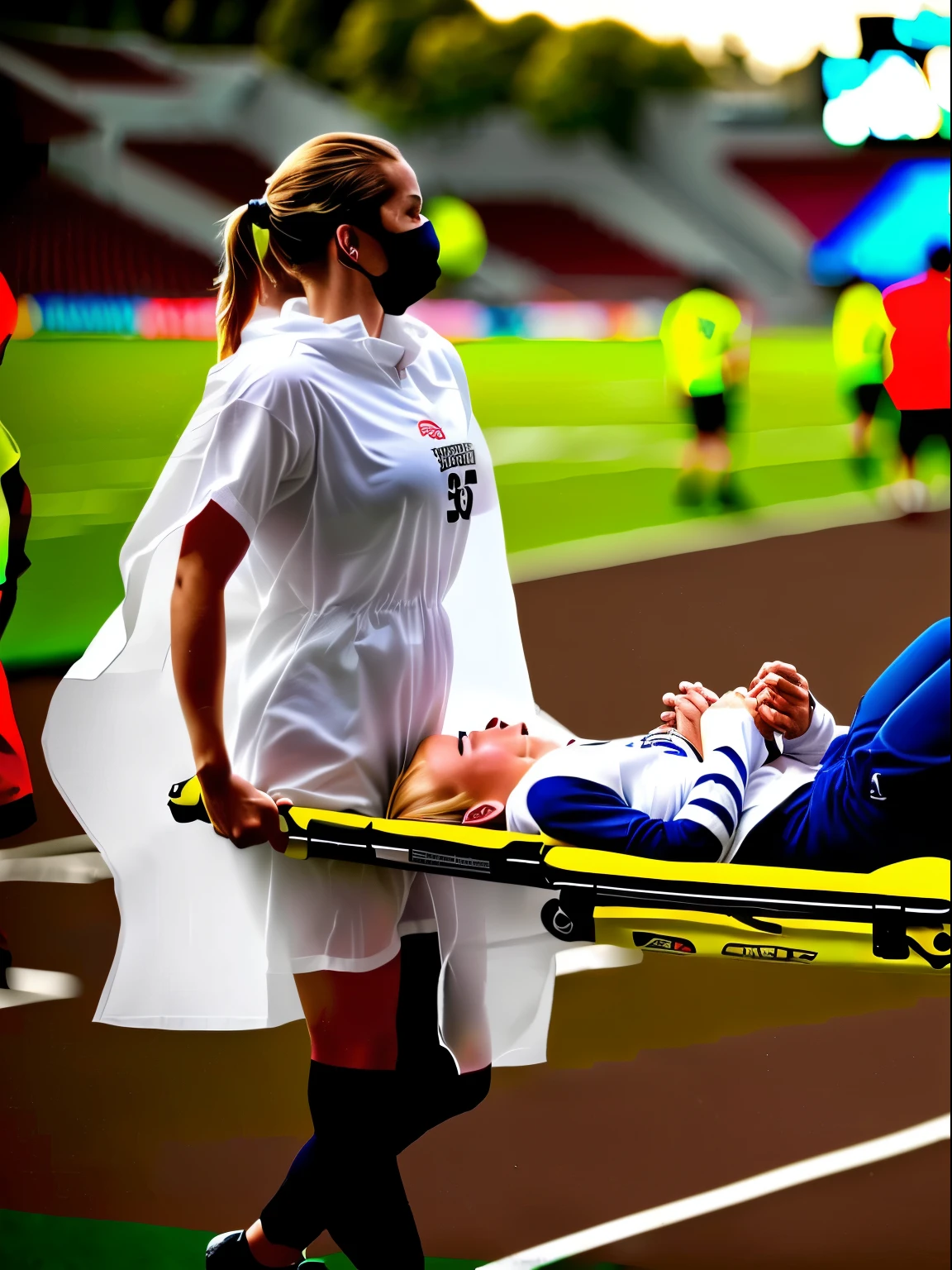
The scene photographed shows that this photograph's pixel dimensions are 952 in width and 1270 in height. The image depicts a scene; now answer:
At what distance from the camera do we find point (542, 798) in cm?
156

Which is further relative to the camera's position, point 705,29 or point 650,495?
point 650,495

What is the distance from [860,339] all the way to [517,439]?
52 cm

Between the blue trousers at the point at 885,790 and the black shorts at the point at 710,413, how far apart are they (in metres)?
0.68

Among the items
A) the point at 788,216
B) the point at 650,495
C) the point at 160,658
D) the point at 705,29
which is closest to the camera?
the point at 160,658

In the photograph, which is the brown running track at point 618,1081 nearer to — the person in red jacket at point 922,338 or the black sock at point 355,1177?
the black sock at point 355,1177

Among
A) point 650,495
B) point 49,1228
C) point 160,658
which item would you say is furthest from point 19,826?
point 650,495

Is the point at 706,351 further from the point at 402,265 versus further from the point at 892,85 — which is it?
the point at 402,265

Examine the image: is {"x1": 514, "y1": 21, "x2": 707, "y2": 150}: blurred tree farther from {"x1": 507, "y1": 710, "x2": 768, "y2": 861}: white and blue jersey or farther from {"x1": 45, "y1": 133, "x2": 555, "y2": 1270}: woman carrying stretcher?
{"x1": 507, "y1": 710, "x2": 768, "y2": 861}: white and blue jersey

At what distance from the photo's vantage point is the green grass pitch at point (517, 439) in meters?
1.85

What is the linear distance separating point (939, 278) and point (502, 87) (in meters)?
0.67

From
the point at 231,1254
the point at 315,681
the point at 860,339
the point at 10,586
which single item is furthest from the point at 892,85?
the point at 231,1254

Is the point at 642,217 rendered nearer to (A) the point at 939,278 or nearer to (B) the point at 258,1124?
(A) the point at 939,278

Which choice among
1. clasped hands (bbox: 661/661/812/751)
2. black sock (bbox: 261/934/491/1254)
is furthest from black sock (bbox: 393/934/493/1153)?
clasped hands (bbox: 661/661/812/751)

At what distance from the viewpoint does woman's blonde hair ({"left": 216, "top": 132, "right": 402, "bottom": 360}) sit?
1.59m
